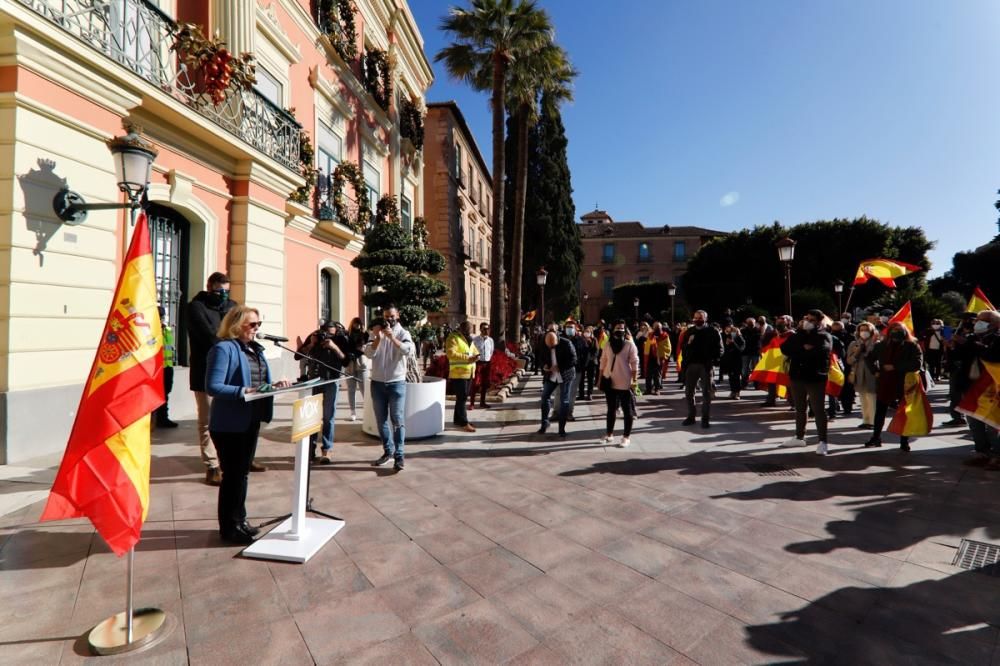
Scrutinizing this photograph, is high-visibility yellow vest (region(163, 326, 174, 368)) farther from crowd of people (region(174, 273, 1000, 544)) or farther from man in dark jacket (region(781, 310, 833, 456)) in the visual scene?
man in dark jacket (region(781, 310, 833, 456))

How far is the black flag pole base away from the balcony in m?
6.42

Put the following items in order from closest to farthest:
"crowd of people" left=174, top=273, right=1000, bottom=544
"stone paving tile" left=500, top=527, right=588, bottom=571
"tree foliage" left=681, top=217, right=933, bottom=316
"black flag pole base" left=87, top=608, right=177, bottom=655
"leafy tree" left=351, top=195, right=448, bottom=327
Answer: "black flag pole base" left=87, top=608, right=177, bottom=655, "stone paving tile" left=500, top=527, right=588, bottom=571, "crowd of people" left=174, top=273, right=1000, bottom=544, "leafy tree" left=351, top=195, right=448, bottom=327, "tree foliage" left=681, top=217, right=933, bottom=316

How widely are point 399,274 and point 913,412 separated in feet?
29.5

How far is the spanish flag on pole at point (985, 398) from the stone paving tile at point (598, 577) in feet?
17.4

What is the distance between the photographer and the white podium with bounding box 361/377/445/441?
698 centimetres

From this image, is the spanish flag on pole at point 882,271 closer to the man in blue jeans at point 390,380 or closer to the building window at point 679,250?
the man in blue jeans at point 390,380

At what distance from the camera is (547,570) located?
3229 mm

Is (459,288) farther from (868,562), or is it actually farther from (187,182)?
(868,562)

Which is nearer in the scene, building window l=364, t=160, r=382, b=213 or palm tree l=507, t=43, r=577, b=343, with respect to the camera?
building window l=364, t=160, r=382, b=213

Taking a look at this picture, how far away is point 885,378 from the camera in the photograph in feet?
21.7

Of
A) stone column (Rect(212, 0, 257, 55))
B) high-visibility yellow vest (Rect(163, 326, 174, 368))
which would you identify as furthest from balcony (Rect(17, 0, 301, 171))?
high-visibility yellow vest (Rect(163, 326, 174, 368))

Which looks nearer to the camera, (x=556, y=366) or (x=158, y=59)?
(x=158, y=59)

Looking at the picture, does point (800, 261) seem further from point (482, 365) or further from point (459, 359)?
point (459, 359)

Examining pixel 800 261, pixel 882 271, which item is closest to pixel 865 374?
pixel 882 271
